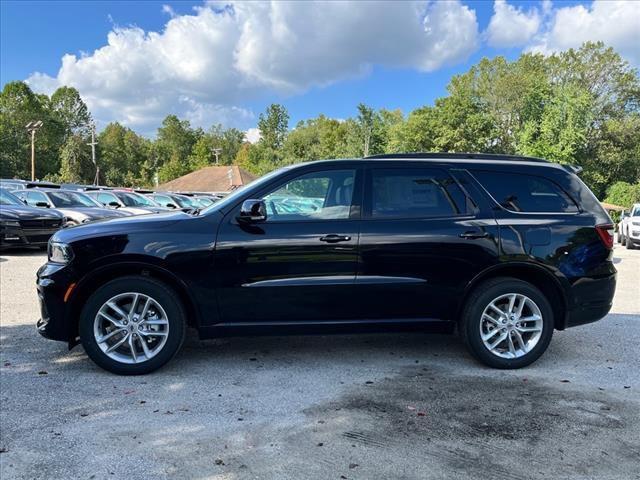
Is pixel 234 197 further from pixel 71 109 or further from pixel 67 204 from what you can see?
pixel 71 109

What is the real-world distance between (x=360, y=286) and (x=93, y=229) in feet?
7.52

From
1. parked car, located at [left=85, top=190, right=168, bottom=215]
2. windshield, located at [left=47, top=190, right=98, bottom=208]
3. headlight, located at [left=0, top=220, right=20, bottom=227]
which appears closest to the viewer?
headlight, located at [left=0, top=220, right=20, bottom=227]

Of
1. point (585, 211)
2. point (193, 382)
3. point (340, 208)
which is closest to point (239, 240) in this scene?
point (340, 208)

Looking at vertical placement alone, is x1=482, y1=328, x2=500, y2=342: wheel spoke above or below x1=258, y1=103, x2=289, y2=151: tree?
below

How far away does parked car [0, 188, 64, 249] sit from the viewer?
11.9 m

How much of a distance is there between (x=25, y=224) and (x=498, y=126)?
179 ft

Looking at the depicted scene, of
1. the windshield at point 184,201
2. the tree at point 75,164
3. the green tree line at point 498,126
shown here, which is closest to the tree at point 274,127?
the green tree line at point 498,126

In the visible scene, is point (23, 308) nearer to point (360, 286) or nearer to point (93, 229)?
point (93, 229)

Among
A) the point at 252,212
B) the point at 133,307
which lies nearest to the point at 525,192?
the point at 252,212

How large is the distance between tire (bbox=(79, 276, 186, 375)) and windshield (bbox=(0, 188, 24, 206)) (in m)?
10.4

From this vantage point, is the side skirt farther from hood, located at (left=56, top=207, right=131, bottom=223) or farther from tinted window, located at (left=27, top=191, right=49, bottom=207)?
tinted window, located at (left=27, top=191, right=49, bottom=207)

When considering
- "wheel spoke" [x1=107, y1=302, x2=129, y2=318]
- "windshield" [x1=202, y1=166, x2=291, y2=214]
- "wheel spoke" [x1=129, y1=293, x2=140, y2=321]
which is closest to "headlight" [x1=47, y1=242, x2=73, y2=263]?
"wheel spoke" [x1=107, y1=302, x2=129, y2=318]

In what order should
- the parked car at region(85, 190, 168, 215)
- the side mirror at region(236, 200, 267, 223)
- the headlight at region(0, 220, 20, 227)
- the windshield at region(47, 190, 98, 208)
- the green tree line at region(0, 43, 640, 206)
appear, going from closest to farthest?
1. the side mirror at region(236, 200, 267, 223)
2. the headlight at region(0, 220, 20, 227)
3. the windshield at region(47, 190, 98, 208)
4. the parked car at region(85, 190, 168, 215)
5. the green tree line at region(0, 43, 640, 206)

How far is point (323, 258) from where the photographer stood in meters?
4.20
